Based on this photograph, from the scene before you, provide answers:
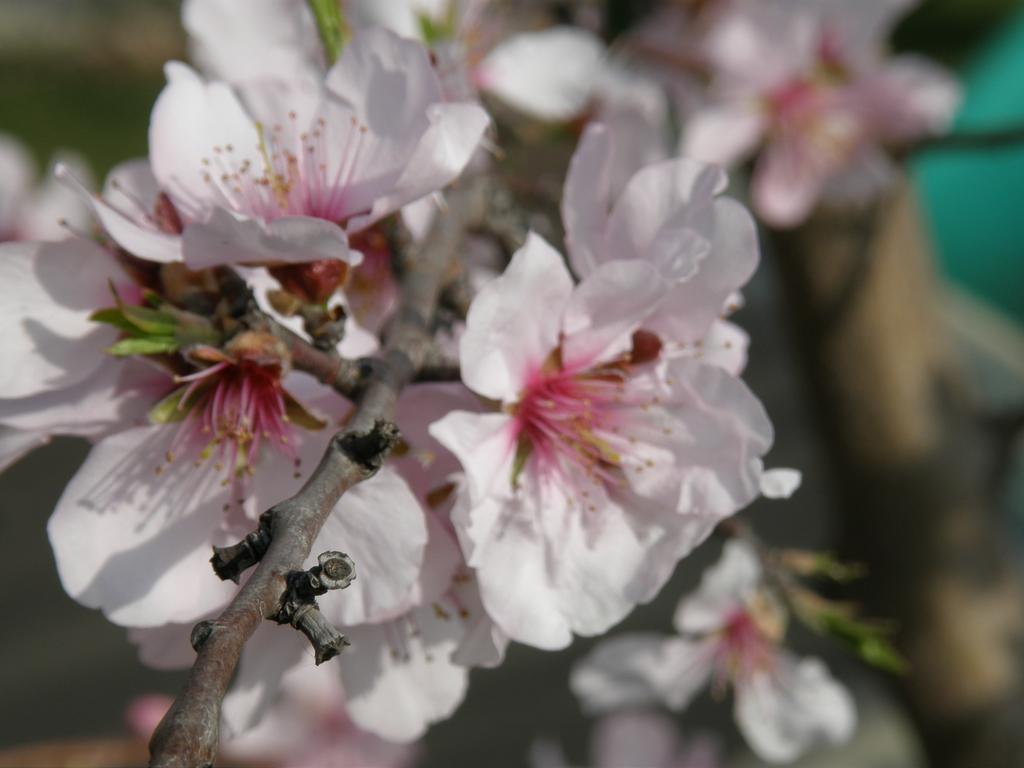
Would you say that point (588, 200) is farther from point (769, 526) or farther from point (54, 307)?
point (769, 526)

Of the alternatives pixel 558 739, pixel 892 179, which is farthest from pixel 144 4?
pixel 892 179

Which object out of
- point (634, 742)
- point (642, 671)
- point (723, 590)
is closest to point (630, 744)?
point (634, 742)

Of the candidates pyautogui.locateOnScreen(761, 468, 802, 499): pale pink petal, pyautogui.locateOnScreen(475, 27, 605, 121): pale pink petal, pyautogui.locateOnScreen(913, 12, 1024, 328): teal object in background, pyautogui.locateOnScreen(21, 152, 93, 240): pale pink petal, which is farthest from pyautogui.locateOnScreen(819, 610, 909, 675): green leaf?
pyautogui.locateOnScreen(913, 12, 1024, 328): teal object in background

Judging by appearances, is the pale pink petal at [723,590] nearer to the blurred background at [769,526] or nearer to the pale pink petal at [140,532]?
the blurred background at [769,526]

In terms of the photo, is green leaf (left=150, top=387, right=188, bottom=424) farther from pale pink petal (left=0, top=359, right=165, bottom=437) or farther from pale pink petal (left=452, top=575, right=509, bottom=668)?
pale pink petal (left=452, top=575, right=509, bottom=668)

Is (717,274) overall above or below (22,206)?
above

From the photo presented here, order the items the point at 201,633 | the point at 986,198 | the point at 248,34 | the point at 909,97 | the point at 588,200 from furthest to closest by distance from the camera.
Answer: the point at 986,198
the point at 909,97
the point at 248,34
the point at 588,200
the point at 201,633
